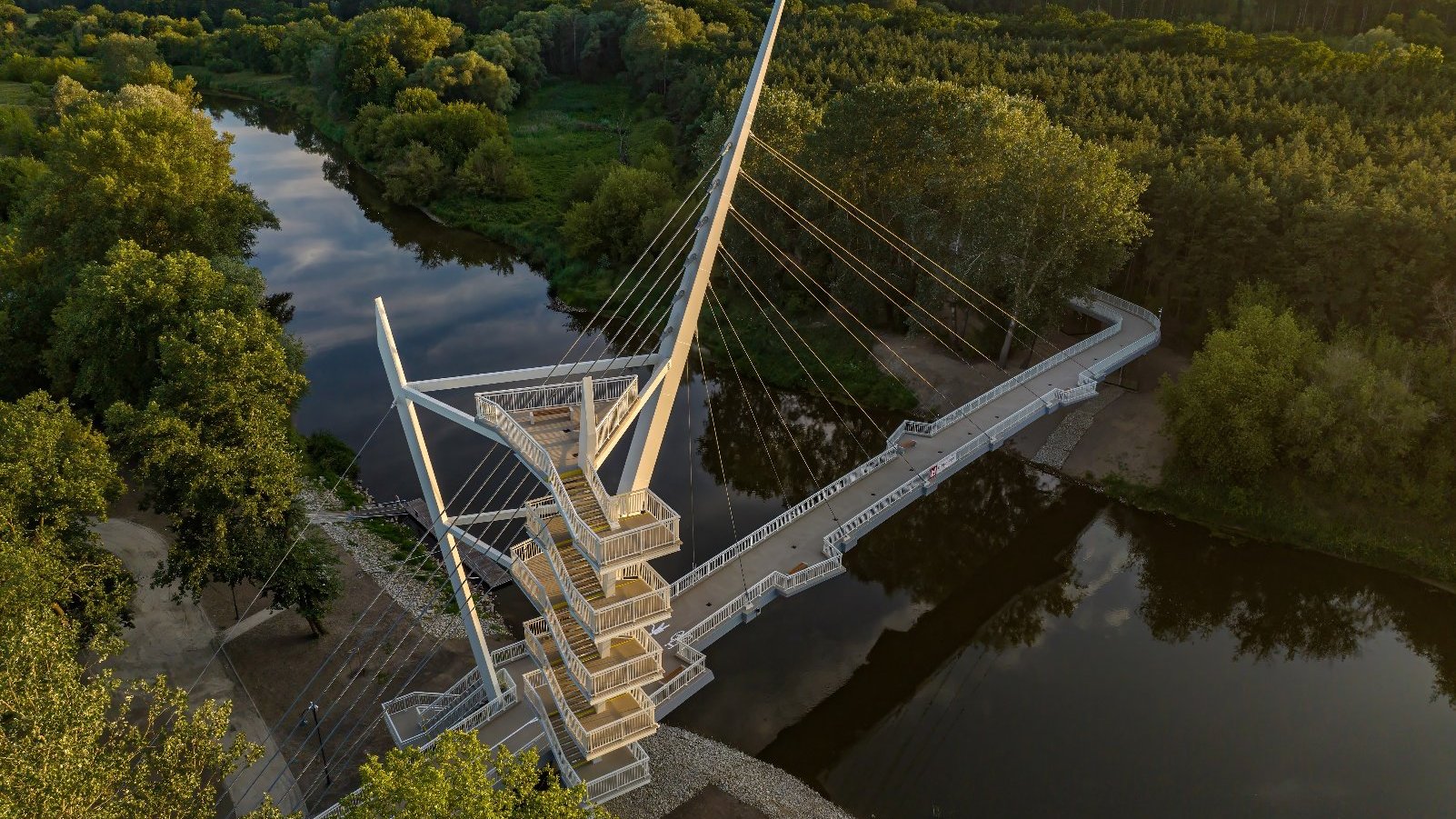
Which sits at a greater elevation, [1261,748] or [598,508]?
[598,508]

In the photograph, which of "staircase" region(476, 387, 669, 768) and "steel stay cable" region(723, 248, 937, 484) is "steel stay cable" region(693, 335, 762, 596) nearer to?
"steel stay cable" region(723, 248, 937, 484)

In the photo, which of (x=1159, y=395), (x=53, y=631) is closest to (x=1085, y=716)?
(x=1159, y=395)

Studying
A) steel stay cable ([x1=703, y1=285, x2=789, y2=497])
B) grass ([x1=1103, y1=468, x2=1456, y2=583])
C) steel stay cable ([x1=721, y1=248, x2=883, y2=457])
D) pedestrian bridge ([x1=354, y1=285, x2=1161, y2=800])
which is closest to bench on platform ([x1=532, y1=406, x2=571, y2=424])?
pedestrian bridge ([x1=354, y1=285, x2=1161, y2=800])

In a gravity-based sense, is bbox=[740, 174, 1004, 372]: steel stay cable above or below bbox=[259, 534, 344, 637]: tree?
above

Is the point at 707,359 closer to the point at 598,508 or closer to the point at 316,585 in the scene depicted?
the point at 316,585

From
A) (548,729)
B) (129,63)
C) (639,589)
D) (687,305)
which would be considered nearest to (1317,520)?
(687,305)

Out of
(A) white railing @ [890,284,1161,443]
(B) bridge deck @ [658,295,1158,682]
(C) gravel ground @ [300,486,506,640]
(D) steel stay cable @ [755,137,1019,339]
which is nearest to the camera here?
(B) bridge deck @ [658,295,1158,682]
